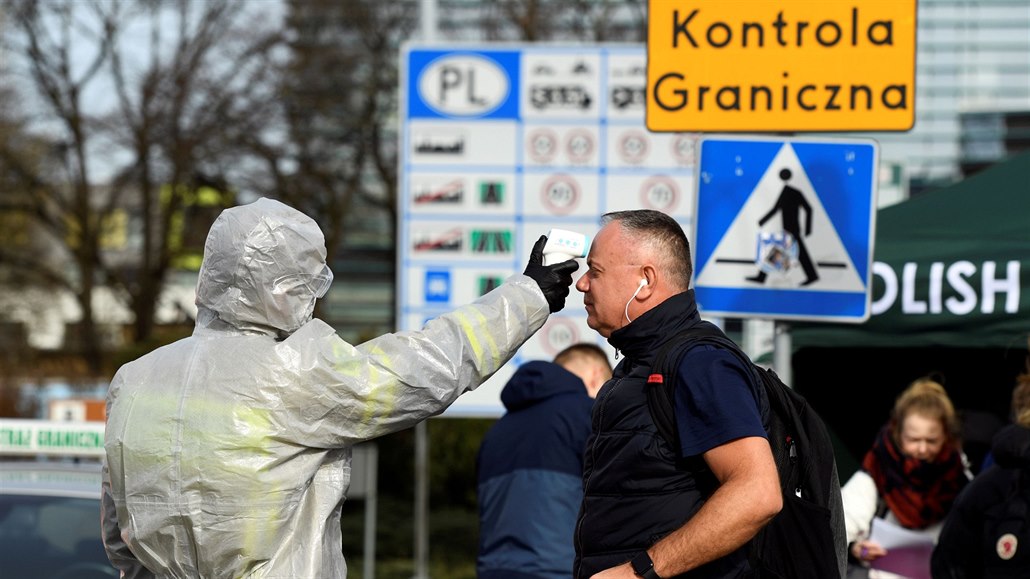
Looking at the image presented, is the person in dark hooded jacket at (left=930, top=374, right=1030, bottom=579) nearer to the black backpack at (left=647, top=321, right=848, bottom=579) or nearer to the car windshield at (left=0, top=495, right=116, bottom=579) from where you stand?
the black backpack at (left=647, top=321, right=848, bottom=579)

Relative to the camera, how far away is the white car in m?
5.22

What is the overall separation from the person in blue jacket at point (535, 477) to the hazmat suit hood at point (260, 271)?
2.20 m

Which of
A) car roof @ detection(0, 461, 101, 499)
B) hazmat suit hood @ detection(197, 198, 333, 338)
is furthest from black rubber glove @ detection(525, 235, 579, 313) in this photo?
car roof @ detection(0, 461, 101, 499)

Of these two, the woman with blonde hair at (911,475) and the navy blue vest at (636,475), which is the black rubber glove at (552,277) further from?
the woman with blonde hair at (911,475)

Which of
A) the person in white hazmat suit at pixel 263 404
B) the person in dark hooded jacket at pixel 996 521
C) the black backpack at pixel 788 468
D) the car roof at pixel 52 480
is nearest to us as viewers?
the person in white hazmat suit at pixel 263 404

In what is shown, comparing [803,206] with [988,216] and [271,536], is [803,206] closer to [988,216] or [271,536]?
[988,216]

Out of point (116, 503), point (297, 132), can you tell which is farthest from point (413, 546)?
point (116, 503)

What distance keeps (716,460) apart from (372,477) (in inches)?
321

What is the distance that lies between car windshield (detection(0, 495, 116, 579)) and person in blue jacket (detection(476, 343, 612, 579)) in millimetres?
1468

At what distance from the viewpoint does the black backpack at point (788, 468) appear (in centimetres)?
320

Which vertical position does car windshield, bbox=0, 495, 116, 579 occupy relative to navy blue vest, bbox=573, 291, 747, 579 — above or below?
below

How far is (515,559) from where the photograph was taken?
17.3 ft

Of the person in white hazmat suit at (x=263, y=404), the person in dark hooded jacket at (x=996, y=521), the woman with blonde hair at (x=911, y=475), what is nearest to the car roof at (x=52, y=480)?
the person in white hazmat suit at (x=263, y=404)

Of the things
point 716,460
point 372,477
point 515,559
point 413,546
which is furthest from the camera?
point 413,546
